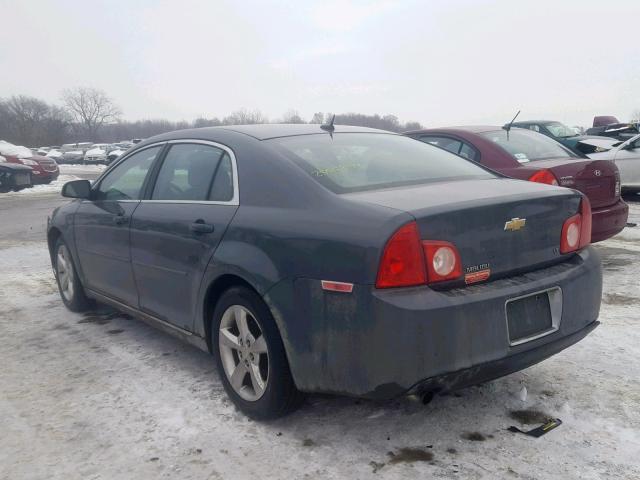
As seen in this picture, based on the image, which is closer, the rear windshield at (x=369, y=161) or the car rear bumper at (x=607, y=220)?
the rear windshield at (x=369, y=161)

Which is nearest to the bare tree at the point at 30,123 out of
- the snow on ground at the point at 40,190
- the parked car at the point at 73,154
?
the parked car at the point at 73,154

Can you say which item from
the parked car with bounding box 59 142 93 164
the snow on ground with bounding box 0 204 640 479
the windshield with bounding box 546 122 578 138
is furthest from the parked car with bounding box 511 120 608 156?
the parked car with bounding box 59 142 93 164

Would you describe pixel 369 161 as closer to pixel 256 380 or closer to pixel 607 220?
pixel 256 380

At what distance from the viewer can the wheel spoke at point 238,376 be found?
3.29m

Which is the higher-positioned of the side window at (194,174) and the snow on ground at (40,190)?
the side window at (194,174)

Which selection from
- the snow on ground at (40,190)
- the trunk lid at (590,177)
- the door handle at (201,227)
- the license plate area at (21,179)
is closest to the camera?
the door handle at (201,227)

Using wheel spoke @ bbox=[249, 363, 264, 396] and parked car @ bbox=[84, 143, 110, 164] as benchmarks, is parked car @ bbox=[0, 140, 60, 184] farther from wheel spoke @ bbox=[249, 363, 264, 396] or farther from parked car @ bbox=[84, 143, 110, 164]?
parked car @ bbox=[84, 143, 110, 164]

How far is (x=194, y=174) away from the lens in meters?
3.84

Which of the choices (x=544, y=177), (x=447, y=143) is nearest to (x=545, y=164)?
(x=544, y=177)

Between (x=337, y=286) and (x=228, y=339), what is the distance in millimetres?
941

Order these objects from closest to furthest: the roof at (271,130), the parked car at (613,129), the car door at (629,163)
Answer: the roof at (271,130) < the car door at (629,163) < the parked car at (613,129)

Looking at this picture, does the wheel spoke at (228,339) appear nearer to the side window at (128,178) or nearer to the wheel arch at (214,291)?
the wheel arch at (214,291)

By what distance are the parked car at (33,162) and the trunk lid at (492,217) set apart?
19.7 m

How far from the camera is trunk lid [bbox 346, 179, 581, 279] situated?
2.69 m
